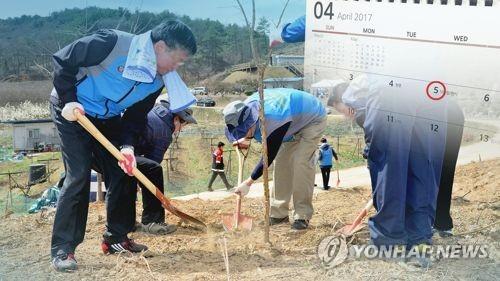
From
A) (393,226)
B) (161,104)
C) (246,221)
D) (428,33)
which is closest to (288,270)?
(393,226)

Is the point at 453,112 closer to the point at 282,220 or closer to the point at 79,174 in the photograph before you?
the point at 282,220

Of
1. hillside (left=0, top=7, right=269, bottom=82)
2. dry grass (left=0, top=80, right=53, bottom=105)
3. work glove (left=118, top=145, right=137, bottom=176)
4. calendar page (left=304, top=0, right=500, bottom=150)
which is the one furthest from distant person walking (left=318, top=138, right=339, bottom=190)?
Result: dry grass (left=0, top=80, right=53, bottom=105)

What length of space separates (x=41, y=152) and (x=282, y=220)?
36.5ft

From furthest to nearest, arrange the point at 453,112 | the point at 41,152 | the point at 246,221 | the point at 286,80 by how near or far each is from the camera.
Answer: the point at 41,152 → the point at 286,80 → the point at 246,221 → the point at 453,112

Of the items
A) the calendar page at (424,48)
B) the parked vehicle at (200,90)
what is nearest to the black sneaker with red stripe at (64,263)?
the calendar page at (424,48)

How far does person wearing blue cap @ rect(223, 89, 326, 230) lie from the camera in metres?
3.85

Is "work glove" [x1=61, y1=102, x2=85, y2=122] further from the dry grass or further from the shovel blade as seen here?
the dry grass

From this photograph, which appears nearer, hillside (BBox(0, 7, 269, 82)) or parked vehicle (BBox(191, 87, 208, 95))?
hillside (BBox(0, 7, 269, 82))

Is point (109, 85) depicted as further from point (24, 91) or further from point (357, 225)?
point (24, 91)

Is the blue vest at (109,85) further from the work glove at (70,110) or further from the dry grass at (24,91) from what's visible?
the dry grass at (24,91)

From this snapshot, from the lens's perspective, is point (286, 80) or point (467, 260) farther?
point (286, 80)

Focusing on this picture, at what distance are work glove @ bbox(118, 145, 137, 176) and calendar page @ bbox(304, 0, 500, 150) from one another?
1503mm

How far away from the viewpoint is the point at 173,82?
354 cm

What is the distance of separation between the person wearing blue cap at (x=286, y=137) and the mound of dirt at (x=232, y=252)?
24cm
